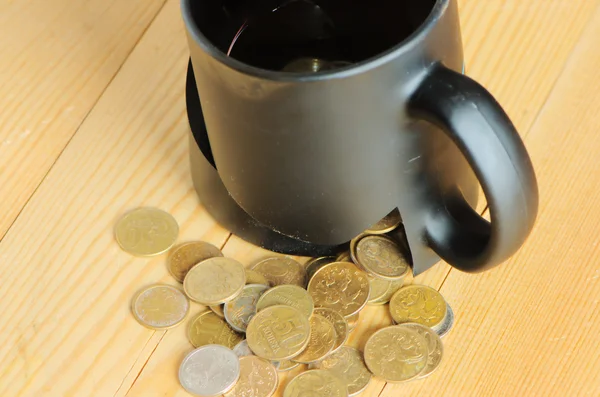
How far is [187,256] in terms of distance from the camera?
755 mm

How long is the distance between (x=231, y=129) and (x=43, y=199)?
0.81 feet

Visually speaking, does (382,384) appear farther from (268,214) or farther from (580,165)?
(580,165)

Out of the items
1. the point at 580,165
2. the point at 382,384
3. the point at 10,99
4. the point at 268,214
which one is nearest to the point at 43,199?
the point at 10,99

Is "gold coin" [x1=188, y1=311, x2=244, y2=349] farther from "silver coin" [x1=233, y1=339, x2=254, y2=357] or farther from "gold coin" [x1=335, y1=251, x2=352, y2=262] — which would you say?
"gold coin" [x1=335, y1=251, x2=352, y2=262]

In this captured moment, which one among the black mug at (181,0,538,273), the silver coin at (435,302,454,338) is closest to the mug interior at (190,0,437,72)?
the black mug at (181,0,538,273)

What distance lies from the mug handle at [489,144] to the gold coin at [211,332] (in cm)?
22

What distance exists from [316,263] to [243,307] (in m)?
0.07

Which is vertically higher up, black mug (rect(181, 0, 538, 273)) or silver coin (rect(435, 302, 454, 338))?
black mug (rect(181, 0, 538, 273))

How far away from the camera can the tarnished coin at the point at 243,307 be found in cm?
72

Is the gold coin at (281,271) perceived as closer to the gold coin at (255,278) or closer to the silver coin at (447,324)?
the gold coin at (255,278)

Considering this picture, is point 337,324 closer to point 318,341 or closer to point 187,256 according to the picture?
point 318,341

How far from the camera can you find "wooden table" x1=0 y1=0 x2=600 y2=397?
70 centimetres

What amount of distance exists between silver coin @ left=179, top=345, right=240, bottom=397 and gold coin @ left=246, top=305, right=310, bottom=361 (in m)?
0.02

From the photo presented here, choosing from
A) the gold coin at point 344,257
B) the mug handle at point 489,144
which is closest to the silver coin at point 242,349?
the gold coin at point 344,257
